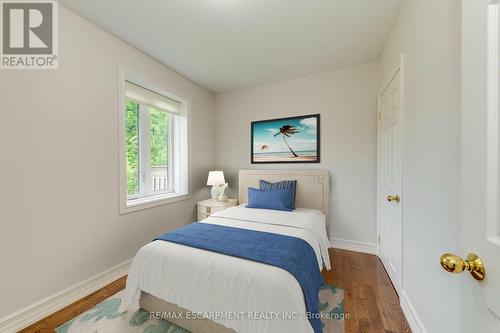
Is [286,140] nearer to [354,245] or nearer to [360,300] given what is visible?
[354,245]

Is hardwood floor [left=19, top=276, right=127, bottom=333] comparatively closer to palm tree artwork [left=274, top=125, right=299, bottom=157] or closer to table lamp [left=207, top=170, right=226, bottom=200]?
table lamp [left=207, top=170, right=226, bottom=200]

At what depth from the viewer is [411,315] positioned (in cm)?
148

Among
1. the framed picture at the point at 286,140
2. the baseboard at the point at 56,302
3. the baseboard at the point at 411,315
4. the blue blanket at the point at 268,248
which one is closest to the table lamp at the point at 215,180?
the framed picture at the point at 286,140

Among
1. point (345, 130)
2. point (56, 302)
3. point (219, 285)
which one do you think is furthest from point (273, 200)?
point (56, 302)

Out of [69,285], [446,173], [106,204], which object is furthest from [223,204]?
[446,173]

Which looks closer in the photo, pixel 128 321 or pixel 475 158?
pixel 475 158

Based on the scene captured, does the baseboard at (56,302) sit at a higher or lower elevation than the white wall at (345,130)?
lower

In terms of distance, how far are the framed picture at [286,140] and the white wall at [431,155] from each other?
4.60ft

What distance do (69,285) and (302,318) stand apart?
2.02m

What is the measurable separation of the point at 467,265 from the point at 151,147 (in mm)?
3045

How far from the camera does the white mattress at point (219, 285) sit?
3.69ft

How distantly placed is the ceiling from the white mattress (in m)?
2.00

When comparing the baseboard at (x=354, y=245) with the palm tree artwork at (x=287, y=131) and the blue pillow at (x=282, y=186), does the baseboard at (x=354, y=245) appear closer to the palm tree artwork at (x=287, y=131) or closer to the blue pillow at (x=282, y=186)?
the blue pillow at (x=282, y=186)

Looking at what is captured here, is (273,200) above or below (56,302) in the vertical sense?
above
